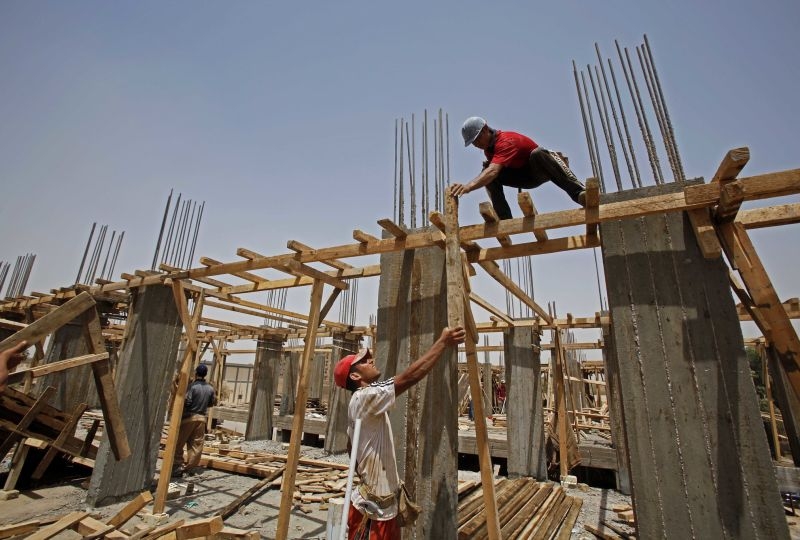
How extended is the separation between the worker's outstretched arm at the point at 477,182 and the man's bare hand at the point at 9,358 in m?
3.50

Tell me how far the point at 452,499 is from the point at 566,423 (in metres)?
6.09

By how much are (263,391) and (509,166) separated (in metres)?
12.3

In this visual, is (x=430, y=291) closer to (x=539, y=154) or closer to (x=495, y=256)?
(x=495, y=256)

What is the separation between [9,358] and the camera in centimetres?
239

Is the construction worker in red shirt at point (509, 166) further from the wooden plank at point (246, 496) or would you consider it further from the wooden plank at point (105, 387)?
the wooden plank at point (246, 496)

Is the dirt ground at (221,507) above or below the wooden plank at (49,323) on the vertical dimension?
below

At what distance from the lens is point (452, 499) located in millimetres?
4098

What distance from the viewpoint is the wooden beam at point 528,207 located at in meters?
3.54

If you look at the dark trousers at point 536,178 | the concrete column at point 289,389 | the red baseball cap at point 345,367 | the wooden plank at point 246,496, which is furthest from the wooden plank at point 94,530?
the concrete column at point 289,389

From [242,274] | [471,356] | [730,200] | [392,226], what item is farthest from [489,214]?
[242,274]

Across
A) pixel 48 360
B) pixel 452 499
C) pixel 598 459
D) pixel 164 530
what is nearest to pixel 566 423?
pixel 598 459

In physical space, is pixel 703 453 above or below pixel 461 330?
below

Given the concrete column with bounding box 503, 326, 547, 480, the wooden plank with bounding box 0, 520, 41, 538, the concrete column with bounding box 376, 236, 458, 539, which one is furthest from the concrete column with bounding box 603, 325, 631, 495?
the wooden plank with bounding box 0, 520, 41, 538

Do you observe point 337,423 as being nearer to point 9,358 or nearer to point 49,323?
point 49,323
